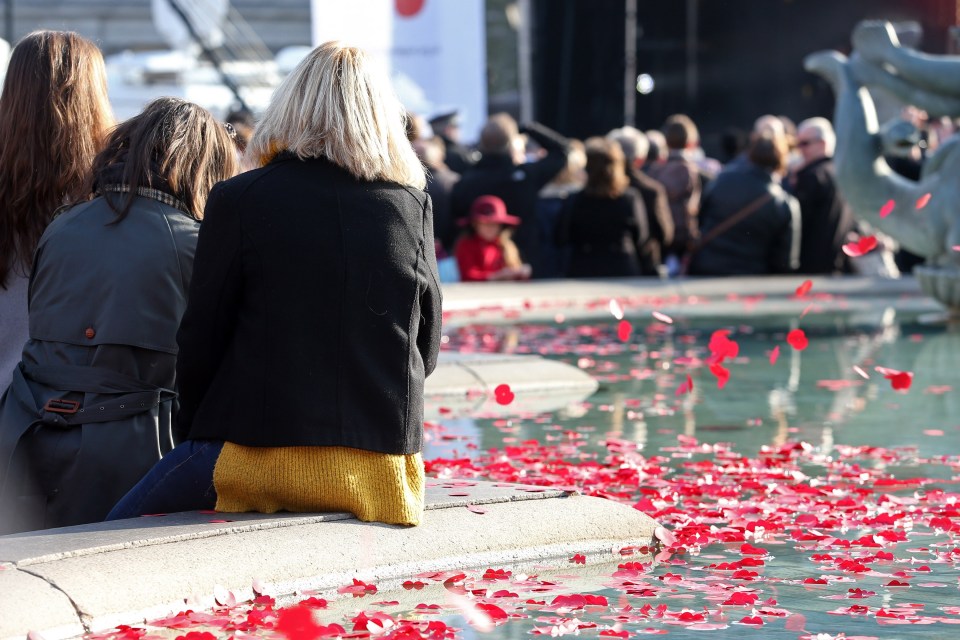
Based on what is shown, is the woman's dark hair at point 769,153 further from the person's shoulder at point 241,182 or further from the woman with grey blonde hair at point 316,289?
the person's shoulder at point 241,182

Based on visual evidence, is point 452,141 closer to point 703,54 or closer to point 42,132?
point 703,54

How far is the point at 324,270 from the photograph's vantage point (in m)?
4.01

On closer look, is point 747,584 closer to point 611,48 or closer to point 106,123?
point 106,123

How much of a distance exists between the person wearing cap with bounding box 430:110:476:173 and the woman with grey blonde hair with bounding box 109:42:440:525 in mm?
10191

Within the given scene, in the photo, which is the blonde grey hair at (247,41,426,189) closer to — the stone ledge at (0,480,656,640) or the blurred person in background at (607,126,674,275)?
the stone ledge at (0,480,656,640)

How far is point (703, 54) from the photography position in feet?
70.1

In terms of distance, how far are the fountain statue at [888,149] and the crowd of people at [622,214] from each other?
Answer: 0.70 meters

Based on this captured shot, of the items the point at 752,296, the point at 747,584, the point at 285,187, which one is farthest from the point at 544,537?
the point at 752,296

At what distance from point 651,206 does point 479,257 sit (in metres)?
1.30

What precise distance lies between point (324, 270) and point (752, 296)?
8.34 m

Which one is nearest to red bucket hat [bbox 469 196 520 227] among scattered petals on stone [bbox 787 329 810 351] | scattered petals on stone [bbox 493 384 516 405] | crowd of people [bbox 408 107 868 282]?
crowd of people [bbox 408 107 868 282]

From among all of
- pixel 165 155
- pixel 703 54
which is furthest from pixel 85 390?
pixel 703 54

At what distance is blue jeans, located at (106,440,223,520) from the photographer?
4.15 metres

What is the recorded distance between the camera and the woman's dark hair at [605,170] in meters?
11.8
